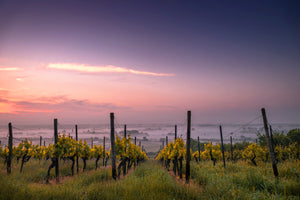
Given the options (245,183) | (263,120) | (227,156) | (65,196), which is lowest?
(227,156)

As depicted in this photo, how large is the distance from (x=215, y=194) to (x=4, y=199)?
8636 mm

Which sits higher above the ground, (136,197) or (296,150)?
(136,197)

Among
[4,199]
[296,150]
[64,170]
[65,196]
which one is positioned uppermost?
[4,199]

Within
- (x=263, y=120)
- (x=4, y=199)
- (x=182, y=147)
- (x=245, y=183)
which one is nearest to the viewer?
(x=4, y=199)

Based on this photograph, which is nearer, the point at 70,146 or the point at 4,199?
the point at 4,199

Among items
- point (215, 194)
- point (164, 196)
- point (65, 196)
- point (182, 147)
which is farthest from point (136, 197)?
point (182, 147)

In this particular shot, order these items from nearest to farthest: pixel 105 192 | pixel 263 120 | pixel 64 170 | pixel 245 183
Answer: pixel 105 192 → pixel 245 183 → pixel 263 120 → pixel 64 170

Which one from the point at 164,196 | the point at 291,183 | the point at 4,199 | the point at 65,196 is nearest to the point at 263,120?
the point at 291,183

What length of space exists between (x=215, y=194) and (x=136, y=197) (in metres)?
3.64

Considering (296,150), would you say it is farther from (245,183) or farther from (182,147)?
(245,183)

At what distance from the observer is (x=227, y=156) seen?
1238 inches

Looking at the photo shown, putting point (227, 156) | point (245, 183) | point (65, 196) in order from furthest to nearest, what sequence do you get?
1. point (227, 156)
2. point (245, 183)
3. point (65, 196)

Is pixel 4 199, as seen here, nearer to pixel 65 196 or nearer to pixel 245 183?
pixel 65 196

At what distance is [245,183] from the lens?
29.3 feet
